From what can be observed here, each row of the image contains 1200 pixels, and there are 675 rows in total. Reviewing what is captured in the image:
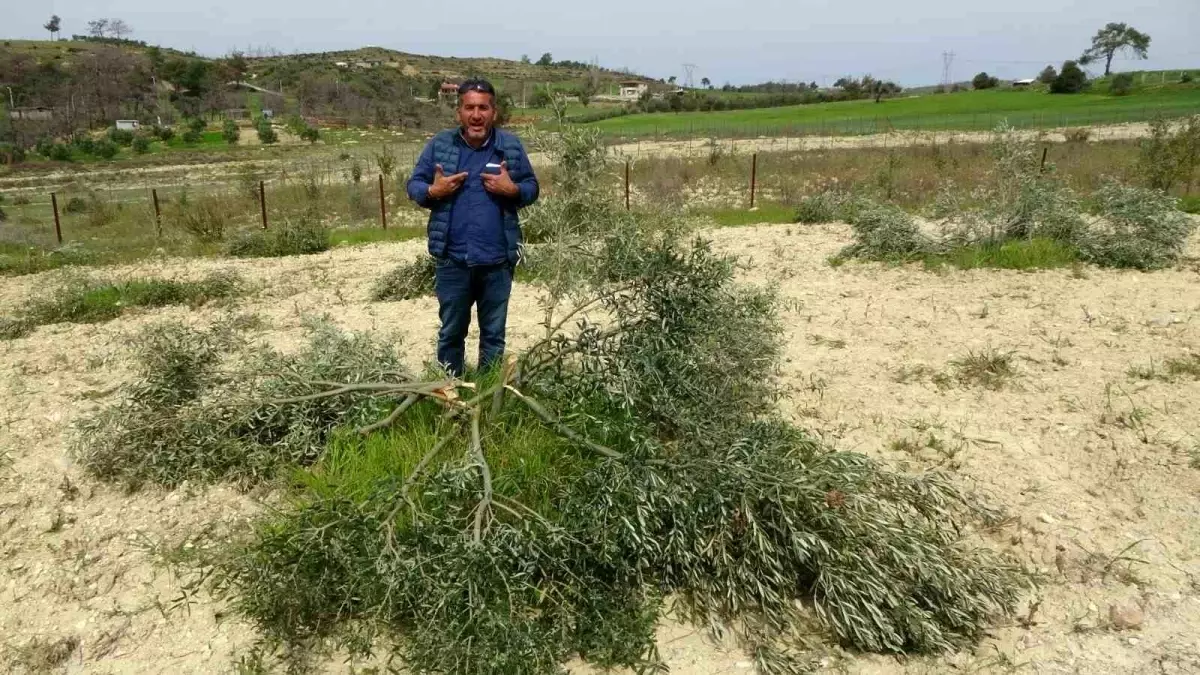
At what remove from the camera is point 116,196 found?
860 inches

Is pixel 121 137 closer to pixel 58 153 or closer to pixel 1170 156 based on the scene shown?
pixel 58 153

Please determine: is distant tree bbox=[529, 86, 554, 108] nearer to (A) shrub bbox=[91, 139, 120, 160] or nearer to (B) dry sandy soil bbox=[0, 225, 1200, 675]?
(B) dry sandy soil bbox=[0, 225, 1200, 675]

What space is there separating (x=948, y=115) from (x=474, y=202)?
5019cm

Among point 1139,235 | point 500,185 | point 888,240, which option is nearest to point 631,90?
point 888,240

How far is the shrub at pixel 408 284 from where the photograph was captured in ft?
24.8

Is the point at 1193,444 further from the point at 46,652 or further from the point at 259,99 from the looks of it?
the point at 259,99

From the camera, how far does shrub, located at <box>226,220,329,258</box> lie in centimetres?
1031

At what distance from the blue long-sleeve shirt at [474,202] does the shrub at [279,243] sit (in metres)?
7.18

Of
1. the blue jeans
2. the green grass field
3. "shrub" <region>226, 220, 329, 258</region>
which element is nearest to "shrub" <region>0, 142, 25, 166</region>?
the green grass field

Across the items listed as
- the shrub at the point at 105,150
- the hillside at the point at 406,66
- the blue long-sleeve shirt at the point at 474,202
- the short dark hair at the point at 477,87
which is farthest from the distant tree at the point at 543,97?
the hillside at the point at 406,66

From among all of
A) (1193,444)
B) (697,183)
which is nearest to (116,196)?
(697,183)

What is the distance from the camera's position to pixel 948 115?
46.9 m

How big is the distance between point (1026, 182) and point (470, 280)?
282 inches

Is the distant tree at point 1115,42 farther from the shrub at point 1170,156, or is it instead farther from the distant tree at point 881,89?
the shrub at point 1170,156
